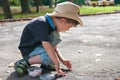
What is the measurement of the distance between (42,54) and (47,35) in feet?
1.05

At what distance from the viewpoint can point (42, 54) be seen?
Answer: 4926 millimetres

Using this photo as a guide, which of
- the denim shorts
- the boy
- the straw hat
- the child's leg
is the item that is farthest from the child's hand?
the straw hat

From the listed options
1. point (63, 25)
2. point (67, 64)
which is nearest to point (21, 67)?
point (67, 64)

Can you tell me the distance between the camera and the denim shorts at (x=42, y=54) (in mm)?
4902

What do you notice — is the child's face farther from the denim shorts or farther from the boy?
the denim shorts

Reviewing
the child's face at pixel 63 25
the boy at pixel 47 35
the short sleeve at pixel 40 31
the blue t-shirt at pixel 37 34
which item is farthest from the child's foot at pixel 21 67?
the child's face at pixel 63 25

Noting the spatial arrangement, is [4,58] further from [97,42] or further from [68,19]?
[97,42]

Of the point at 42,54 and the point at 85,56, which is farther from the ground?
the point at 42,54

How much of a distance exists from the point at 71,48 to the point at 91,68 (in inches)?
71.3

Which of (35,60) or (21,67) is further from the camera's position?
(35,60)

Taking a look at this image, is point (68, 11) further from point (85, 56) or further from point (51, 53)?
point (85, 56)

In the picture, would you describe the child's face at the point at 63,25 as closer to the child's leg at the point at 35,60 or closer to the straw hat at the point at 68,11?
the straw hat at the point at 68,11

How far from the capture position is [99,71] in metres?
5.06

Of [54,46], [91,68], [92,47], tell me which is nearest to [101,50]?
[92,47]
